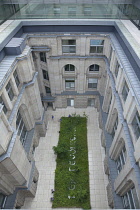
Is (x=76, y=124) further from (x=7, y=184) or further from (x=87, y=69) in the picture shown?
(x=7, y=184)

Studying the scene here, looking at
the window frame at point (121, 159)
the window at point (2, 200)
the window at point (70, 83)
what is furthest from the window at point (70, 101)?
the window at point (2, 200)

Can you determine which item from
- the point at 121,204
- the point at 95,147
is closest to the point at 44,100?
the point at 95,147

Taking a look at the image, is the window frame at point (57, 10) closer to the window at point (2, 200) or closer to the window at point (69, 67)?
the window at point (69, 67)

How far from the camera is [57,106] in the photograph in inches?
1389

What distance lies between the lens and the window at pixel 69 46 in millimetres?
26328

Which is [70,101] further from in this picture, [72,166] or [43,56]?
[72,166]

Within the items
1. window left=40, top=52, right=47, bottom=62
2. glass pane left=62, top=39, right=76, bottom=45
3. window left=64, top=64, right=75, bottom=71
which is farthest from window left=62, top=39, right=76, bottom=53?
window left=40, top=52, right=47, bottom=62

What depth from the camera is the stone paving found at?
902 inches

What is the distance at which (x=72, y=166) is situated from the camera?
26.0 m

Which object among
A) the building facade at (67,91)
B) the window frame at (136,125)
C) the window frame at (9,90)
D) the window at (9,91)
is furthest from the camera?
the window at (9,91)

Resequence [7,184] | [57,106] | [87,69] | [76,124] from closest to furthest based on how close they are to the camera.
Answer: [7,184] < [87,69] < [76,124] < [57,106]

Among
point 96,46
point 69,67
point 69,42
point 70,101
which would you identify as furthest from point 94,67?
point 70,101

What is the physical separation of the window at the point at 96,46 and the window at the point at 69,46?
280cm

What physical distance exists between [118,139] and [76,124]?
13.2m
